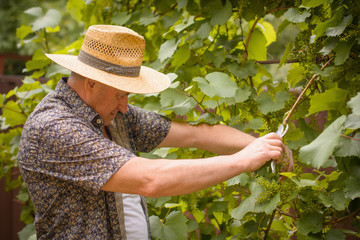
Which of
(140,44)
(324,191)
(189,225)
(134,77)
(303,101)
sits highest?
(140,44)

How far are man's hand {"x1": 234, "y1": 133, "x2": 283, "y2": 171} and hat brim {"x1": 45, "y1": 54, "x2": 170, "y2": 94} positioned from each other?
399 mm

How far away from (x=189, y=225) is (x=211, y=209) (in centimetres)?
12

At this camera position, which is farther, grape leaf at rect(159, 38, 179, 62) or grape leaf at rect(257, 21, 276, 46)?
grape leaf at rect(257, 21, 276, 46)

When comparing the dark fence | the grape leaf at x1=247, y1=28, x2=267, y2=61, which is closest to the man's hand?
the grape leaf at x1=247, y1=28, x2=267, y2=61

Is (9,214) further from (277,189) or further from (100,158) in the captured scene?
(277,189)

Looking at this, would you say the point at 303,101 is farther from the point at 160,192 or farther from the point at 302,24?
the point at 160,192

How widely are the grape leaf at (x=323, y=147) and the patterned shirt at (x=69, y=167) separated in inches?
21.4

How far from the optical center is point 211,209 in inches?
83.2

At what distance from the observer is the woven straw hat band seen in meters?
1.56

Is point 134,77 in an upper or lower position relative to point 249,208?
upper

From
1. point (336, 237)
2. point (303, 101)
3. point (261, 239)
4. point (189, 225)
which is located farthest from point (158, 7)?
point (336, 237)

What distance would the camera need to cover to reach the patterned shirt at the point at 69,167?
144cm

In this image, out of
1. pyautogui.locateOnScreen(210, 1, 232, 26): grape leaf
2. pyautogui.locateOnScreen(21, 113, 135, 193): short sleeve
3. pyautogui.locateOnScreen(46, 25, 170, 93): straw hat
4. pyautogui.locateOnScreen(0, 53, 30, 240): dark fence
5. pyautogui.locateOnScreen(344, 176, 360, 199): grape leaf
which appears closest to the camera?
pyautogui.locateOnScreen(344, 176, 360, 199): grape leaf

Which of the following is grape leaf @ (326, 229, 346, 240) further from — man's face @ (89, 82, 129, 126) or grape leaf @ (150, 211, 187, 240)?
man's face @ (89, 82, 129, 126)
